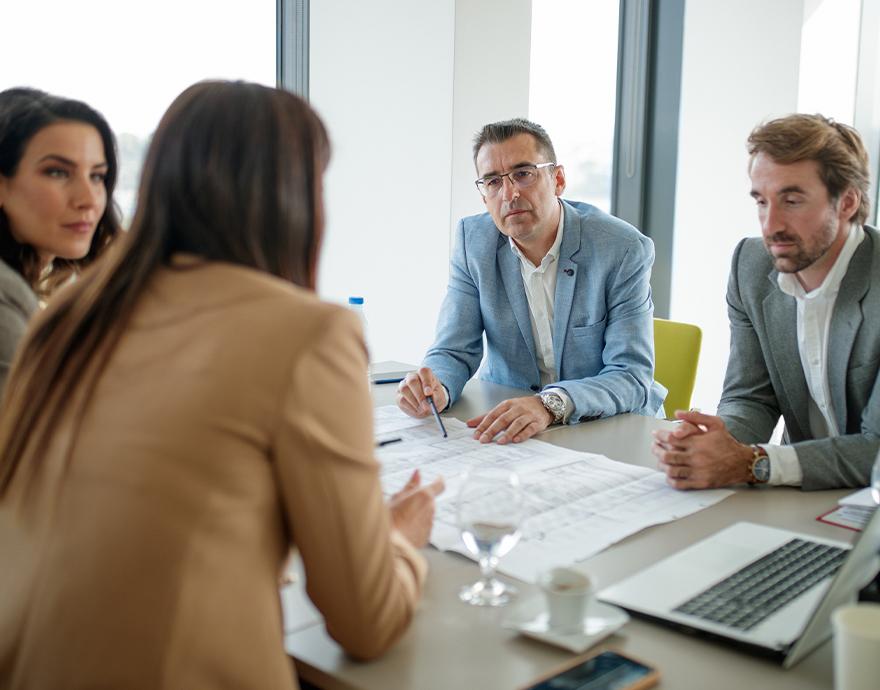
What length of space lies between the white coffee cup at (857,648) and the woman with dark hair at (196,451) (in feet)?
1.61

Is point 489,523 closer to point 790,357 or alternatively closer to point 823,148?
point 790,357

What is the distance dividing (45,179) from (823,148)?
1792 millimetres

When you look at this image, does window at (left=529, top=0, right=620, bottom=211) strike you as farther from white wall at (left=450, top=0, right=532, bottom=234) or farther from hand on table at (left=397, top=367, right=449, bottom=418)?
hand on table at (left=397, top=367, right=449, bottom=418)

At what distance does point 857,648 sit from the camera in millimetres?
875

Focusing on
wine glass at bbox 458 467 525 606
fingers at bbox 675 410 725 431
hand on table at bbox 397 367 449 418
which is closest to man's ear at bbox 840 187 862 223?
fingers at bbox 675 410 725 431

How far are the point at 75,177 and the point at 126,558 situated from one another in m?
1.31

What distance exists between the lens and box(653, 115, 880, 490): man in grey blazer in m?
2.03

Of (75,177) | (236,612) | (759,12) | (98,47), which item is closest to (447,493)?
(236,612)

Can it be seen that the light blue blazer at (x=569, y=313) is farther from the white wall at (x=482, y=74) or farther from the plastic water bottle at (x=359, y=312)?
the white wall at (x=482, y=74)

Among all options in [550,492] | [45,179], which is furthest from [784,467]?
[45,179]

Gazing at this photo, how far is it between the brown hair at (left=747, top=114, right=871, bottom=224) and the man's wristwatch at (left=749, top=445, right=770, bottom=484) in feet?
2.45

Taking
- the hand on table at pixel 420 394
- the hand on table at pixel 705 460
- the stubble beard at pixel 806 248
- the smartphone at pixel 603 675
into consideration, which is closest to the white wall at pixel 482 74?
the hand on table at pixel 420 394

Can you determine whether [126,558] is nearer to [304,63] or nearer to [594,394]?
[594,394]

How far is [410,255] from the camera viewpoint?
4.19 meters
